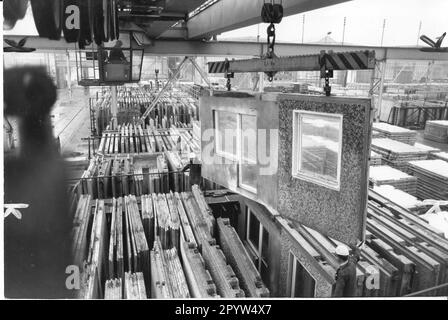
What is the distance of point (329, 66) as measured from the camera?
6.90ft

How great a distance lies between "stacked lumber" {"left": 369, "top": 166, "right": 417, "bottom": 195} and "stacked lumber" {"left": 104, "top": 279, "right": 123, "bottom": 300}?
4.17 m

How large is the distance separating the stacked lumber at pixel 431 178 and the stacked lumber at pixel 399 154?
0.34 m

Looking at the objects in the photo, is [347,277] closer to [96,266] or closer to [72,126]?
[96,266]

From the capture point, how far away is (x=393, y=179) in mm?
5980

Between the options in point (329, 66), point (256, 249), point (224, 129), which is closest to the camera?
point (329, 66)

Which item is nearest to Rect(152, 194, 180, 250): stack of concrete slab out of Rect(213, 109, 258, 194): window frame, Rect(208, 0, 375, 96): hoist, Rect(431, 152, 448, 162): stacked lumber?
Rect(213, 109, 258, 194): window frame

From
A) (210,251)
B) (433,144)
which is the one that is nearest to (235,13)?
(210,251)

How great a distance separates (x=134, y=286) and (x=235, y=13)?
3.50 m

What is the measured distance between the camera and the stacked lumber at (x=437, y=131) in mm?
12812

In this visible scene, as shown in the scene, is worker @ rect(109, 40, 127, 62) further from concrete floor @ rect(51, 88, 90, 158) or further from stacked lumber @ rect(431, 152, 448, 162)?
stacked lumber @ rect(431, 152, 448, 162)

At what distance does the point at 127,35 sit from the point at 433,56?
793cm

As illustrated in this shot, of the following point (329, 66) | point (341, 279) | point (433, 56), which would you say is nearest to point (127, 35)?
point (329, 66)

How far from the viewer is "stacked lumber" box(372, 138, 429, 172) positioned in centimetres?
721

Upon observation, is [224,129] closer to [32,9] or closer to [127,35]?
[32,9]
